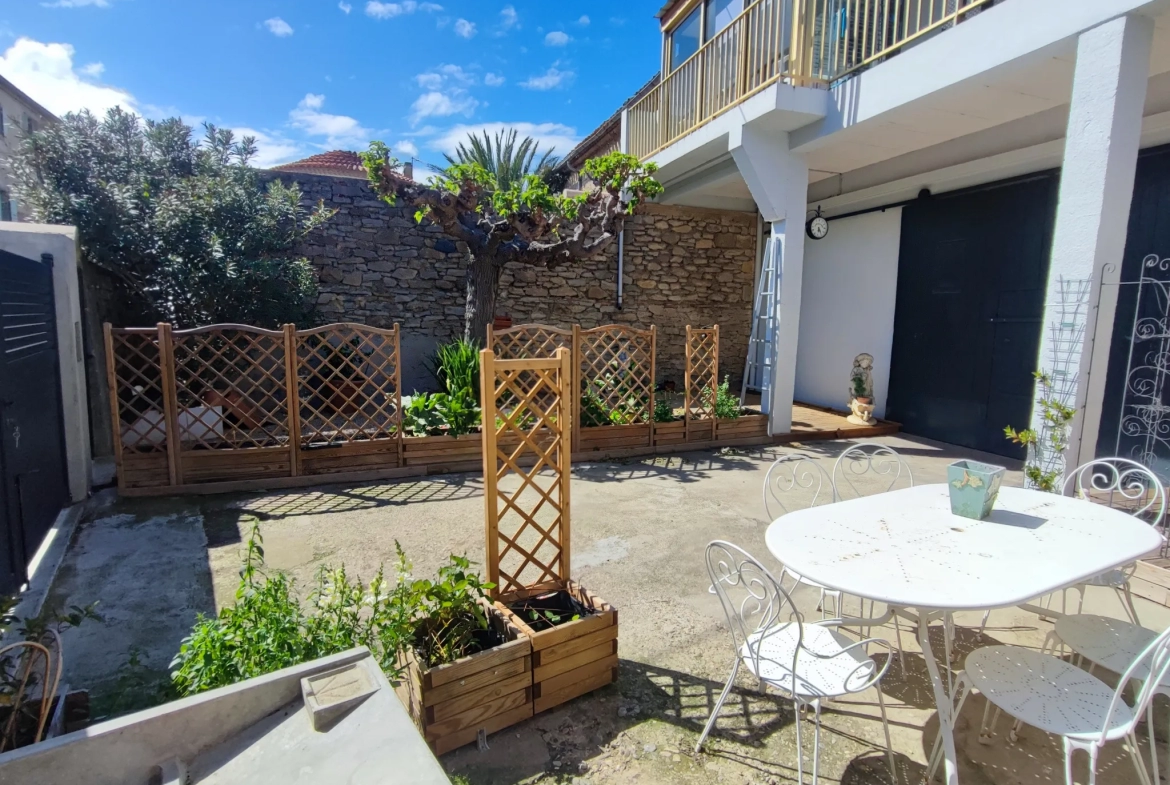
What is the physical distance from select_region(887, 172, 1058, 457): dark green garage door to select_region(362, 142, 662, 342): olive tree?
295 centimetres

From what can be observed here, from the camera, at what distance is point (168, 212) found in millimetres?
5051

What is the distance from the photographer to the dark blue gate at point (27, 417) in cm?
242

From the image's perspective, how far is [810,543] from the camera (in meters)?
1.73

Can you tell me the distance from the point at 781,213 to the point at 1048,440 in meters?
3.15

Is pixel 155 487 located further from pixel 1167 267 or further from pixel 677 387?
pixel 1167 267

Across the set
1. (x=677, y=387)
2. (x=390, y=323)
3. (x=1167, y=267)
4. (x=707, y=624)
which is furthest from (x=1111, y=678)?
(x=390, y=323)

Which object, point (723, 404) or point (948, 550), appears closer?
point (948, 550)

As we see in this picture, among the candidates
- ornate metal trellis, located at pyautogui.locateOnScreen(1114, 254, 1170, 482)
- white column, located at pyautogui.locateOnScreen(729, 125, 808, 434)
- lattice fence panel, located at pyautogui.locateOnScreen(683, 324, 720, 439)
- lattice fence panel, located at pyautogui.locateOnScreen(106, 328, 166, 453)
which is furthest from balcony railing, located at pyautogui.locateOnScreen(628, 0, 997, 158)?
lattice fence panel, located at pyautogui.locateOnScreen(106, 328, 166, 453)

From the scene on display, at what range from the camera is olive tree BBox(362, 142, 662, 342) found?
557 centimetres

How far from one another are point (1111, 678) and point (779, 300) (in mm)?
4099

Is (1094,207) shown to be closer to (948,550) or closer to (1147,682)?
(948,550)

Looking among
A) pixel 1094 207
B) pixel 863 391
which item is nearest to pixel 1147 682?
pixel 1094 207

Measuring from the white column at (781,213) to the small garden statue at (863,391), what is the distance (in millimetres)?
1152

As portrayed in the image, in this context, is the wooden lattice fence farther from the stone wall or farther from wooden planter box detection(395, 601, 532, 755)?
wooden planter box detection(395, 601, 532, 755)
